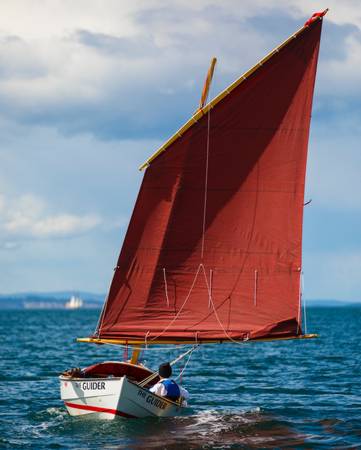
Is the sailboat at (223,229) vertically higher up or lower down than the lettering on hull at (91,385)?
higher up

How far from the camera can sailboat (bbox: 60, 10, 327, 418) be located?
94.2 feet

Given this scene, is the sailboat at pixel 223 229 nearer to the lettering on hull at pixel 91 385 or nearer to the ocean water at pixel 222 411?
the lettering on hull at pixel 91 385

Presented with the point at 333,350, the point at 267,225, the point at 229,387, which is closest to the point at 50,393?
the point at 229,387

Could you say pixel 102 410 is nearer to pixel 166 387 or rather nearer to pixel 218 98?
pixel 166 387

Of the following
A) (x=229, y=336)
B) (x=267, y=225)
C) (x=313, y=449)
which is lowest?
(x=313, y=449)

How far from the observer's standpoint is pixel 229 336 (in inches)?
1153

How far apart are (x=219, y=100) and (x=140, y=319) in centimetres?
814

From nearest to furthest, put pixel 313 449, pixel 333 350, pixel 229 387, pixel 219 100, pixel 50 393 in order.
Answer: pixel 313 449 < pixel 219 100 < pixel 50 393 < pixel 229 387 < pixel 333 350

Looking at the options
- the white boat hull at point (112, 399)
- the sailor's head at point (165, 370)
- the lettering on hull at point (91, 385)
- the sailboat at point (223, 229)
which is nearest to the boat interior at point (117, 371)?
the sailboat at point (223, 229)

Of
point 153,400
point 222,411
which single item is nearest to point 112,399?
point 153,400

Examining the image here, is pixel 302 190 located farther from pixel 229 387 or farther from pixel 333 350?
pixel 333 350

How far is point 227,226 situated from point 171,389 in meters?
6.05

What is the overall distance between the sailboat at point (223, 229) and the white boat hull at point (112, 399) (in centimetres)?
6

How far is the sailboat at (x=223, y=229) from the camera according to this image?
2870cm
